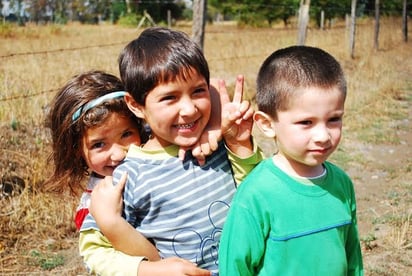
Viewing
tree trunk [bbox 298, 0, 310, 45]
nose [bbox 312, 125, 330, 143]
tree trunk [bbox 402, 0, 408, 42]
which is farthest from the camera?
tree trunk [bbox 402, 0, 408, 42]

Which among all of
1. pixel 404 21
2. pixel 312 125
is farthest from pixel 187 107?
pixel 404 21

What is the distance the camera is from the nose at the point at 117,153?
1756mm

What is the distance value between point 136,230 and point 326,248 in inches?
22.3

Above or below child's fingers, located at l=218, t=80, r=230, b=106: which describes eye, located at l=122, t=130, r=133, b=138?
below

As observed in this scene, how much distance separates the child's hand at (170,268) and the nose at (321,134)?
20.3 inches

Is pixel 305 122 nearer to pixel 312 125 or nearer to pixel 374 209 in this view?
pixel 312 125

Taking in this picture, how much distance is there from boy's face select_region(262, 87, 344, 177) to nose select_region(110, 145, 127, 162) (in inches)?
22.8

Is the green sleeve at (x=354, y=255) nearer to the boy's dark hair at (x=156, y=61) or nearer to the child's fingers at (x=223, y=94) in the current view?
the child's fingers at (x=223, y=94)

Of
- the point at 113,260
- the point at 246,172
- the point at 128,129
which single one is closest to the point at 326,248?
the point at 246,172

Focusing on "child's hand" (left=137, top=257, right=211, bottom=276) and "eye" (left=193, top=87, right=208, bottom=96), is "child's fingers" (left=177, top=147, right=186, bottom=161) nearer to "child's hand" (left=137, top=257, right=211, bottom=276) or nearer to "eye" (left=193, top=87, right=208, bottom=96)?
"eye" (left=193, top=87, right=208, bottom=96)

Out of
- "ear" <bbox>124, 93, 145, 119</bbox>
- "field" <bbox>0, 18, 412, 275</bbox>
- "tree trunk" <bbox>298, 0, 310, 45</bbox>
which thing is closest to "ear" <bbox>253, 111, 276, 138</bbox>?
"ear" <bbox>124, 93, 145, 119</bbox>

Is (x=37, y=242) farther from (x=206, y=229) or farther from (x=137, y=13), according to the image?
(x=137, y=13)

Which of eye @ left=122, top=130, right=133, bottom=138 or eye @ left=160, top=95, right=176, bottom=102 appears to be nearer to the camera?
eye @ left=160, top=95, right=176, bottom=102

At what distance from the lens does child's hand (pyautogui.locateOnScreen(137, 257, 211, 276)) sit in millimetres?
1490
